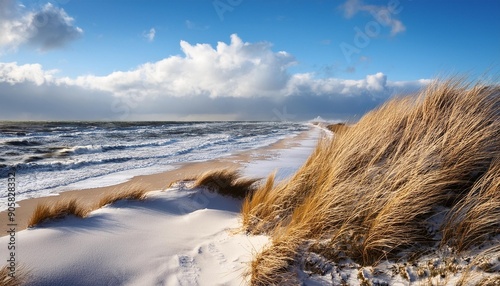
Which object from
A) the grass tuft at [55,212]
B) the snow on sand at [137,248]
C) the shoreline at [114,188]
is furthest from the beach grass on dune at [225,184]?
the grass tuft at [55,212]

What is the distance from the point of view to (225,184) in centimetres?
647

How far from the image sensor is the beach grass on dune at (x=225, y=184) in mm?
6332

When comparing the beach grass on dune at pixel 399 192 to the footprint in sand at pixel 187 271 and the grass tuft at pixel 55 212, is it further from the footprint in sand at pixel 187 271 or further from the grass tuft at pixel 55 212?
the grass tuft at pixel 55 212

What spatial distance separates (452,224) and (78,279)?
337cm

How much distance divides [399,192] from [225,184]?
411 centimetres

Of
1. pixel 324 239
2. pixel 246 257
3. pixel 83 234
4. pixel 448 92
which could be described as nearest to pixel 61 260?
pixel 83 234

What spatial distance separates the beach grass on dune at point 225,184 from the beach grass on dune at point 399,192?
2.09 m

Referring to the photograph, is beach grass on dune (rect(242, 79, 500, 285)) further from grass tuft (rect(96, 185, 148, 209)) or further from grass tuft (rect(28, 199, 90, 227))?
grass tuft (rect(28, 199, 90, 227))

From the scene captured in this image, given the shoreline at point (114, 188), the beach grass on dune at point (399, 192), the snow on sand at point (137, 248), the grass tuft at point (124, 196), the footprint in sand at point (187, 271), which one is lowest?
the shoreline at point (114, 188)

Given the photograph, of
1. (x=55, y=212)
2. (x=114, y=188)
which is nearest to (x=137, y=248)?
(x=55, y=212)

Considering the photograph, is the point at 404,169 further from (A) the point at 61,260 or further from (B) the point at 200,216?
(A) the point at 61,260

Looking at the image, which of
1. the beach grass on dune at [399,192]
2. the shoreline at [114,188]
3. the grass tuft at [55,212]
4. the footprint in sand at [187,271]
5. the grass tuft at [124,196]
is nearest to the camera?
the beach grass on dune at [399,192]

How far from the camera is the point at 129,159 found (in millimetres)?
12914

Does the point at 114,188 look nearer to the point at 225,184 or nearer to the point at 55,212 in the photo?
the point at 225,184
